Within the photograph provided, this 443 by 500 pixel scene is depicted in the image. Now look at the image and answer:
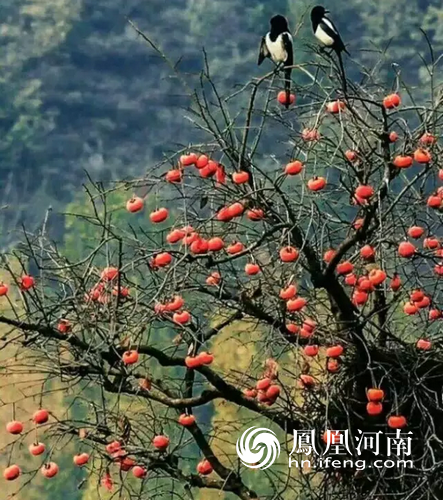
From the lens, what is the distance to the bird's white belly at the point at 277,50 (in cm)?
203

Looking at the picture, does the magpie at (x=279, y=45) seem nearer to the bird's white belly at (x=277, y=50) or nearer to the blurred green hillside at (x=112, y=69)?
the bird's white belly at (x=277, y=50)

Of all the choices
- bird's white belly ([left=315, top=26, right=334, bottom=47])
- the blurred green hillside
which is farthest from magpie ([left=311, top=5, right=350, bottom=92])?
the blurred green hillside

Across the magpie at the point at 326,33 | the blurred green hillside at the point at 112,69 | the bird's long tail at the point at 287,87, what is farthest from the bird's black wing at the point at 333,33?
the blurred green hillside at the point at 112,69

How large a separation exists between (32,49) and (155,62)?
370mm

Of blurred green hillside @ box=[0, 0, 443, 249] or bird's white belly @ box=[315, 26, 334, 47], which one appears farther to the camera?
blurred green hillside @ box=[0, 0, 443, 249]

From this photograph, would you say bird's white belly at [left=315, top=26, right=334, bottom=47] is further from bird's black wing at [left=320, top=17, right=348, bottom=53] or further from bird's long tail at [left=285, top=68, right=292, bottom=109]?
bird's long tail at [left=285, top=68, right=292, bottom=109]

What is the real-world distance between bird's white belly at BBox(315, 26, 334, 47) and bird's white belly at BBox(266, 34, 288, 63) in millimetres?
73

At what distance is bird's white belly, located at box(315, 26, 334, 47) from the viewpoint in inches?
77.0

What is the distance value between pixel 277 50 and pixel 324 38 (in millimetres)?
113

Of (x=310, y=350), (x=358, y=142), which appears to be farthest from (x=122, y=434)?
(x=358, y=142)

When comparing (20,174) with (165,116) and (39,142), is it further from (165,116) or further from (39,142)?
(165,116)

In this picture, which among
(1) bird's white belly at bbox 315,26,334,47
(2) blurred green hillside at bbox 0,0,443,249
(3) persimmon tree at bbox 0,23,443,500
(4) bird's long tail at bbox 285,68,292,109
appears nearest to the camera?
(3) persimmon tree at bbox 0,23,443,500

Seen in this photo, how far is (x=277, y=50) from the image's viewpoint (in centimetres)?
205

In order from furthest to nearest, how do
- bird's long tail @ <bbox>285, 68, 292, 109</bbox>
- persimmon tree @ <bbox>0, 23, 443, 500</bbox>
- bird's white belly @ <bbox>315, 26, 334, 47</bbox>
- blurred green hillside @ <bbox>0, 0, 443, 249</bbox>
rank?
blurred green hillside @ <bbox>0, 0, 443, 249</bbox> → bird's white belly @ <bbox>315, 26, 334, 47</bbox> → bird's long tail @ <bbox>285, 68, 292, 109</bbox> → persimmon tree @ <bbox>0, 23, 443, 500</bbox>
